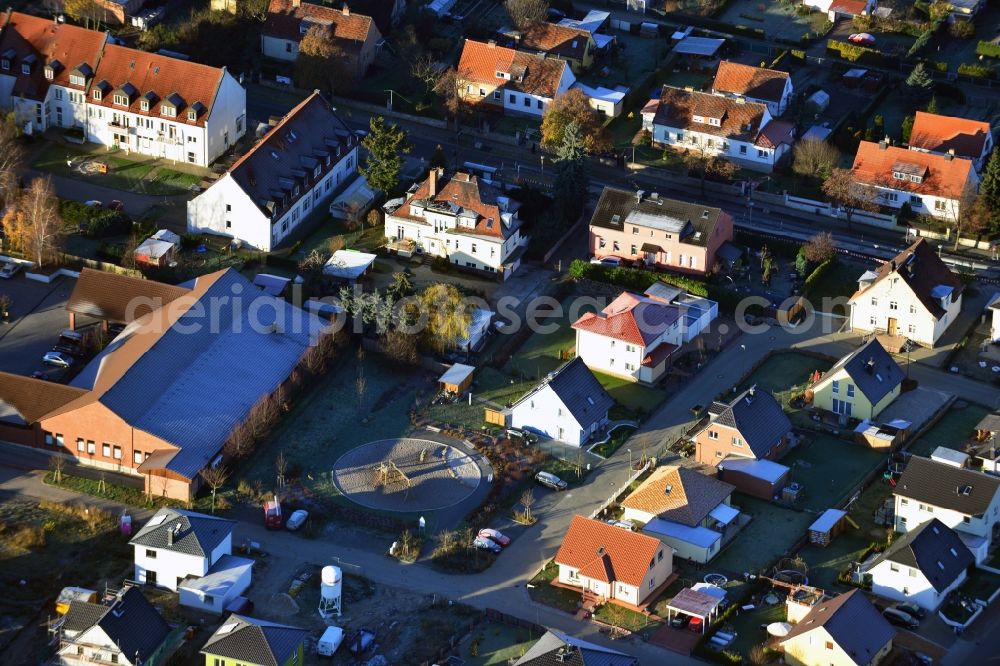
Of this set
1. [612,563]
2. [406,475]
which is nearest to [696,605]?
[612,563]

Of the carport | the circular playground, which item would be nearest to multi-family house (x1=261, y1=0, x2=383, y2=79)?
the circular playground

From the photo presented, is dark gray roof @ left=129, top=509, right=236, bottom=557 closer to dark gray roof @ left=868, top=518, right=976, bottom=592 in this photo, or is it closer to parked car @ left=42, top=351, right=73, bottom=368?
parked car @ left=42, top=351, right=73, bottom=368

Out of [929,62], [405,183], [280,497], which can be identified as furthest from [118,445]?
[929,62]

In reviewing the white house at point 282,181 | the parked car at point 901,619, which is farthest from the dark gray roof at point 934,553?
the white house at point 282,181

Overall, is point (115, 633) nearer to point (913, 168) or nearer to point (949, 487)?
point (949, 487)

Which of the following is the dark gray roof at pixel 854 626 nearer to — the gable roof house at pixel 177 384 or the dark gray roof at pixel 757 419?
the dark gray roof at pixel 757 419

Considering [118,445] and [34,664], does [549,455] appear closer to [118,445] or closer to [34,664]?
[118,445]
